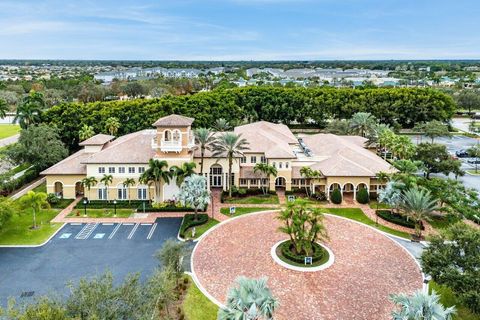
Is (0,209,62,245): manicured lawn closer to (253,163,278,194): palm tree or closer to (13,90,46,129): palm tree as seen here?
(253,163,278,194): palm tree

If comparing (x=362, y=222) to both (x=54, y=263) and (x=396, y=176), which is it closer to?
(x=396, y=176)

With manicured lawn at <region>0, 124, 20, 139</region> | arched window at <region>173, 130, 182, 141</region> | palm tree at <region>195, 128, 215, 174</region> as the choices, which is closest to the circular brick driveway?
palm tree at <region>195, 128, 215, 174</region>

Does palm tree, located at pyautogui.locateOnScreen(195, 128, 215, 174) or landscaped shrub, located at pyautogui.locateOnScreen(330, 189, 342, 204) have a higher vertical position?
palm tree, located at pyautogui.locateOnScreen(195, 128, 215, 174)

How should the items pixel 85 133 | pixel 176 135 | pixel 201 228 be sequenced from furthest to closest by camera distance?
pixel 85 133, pixel 176 135, pixel 201 228

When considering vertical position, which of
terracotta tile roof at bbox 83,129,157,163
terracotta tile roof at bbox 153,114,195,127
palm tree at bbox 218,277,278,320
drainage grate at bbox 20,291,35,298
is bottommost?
drainage grate at bbox 20,291,35,298

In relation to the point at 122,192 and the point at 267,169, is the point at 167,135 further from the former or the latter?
the point at 267,169

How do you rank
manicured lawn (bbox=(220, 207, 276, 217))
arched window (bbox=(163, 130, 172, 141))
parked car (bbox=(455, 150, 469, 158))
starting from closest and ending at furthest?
manicured lawn (bbox=(220, 207, 276, 217)) → arched window (bbox=(163, 130, 172, 141)) → parked car (bbox=(455, 150, 469, 158))

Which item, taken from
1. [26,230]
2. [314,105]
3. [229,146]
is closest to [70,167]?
[26,230]
